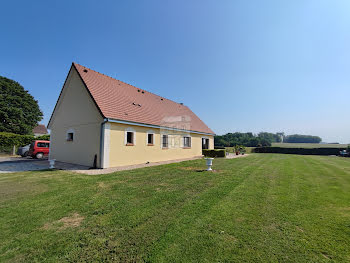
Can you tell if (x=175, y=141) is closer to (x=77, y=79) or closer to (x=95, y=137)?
(x=95, y=137)

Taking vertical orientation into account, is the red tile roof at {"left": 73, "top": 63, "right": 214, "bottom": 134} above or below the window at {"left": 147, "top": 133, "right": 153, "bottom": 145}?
above

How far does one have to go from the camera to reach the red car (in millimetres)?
15748

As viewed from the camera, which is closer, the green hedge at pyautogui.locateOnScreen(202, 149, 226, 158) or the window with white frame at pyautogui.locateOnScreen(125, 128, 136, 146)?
the window with white frame at pyautogui.locateOnScreen(125, 128, 136, 146)

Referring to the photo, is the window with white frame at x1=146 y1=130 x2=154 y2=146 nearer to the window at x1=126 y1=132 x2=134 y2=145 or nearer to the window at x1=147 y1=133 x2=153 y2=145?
the window at x1=147 y1=133 x2=153 y2=145

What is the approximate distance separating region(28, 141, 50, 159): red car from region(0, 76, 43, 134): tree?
18.3m

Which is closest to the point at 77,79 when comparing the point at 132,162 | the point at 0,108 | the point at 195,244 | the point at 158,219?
the point at 132,162

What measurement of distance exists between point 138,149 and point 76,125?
16.5 feet

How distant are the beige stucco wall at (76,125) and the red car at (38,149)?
2.48m

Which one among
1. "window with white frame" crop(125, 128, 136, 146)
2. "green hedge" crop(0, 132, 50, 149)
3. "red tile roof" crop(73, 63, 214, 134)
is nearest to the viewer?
A: "red tile roof" crop(73, 63, 214, 134)

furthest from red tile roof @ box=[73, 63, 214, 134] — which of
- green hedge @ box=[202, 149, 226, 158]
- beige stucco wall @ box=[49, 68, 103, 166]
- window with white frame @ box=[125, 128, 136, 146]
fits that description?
green hedge @ box=[202, 149, 226, 158]

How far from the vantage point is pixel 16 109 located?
28.5 m

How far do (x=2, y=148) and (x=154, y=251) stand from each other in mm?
26050

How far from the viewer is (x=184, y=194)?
5035mm

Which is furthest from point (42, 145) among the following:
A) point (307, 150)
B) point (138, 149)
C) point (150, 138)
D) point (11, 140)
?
point (307, 150)
